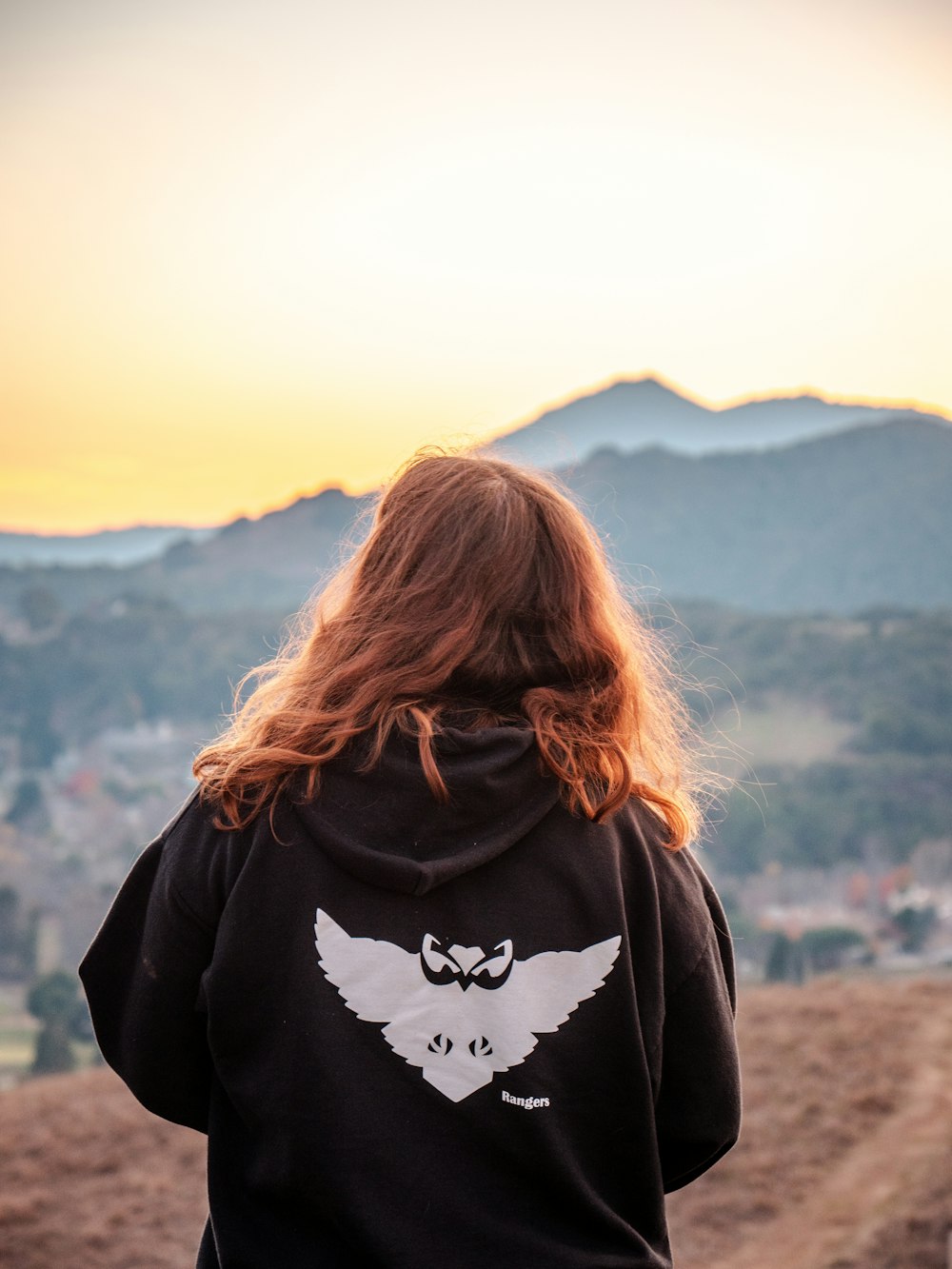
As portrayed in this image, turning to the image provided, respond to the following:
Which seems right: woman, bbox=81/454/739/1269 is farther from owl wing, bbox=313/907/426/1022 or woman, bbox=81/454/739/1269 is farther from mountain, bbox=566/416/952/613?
mountain, bbox=566/416/952/613

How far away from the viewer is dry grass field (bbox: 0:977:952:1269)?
13.9 ft

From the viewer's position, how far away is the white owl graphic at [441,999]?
1.10 metres

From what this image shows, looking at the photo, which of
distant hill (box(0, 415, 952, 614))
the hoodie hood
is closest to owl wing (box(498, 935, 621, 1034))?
the hoodie hood

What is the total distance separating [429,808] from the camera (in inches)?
43.8

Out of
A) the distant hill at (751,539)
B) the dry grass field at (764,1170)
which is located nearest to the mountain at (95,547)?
the distant hill at (751,539)

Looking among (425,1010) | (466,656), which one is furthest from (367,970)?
(466,656)

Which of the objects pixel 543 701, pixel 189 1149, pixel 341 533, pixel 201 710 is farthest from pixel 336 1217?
pixel 201 710

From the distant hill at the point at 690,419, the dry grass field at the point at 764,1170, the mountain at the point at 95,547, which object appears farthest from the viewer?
the distant hill at the point at 690,419

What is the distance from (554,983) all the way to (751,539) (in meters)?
81.5

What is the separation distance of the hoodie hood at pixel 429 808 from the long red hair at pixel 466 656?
0.07 feet

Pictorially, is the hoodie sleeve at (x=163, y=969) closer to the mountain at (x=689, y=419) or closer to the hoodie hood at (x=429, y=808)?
→ the hoodie hood at (x=429, y=808)

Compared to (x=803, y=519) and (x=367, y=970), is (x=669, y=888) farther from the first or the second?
(x=803, y=519)

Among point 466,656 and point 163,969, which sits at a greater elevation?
point 466,656

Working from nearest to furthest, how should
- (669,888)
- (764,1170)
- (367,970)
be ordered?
(367,970) → (669,888) → (764,1170)
